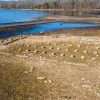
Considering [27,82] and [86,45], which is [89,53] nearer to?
[86,45]

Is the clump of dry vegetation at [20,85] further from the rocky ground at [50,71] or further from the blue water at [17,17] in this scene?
the blue water at [17,17]

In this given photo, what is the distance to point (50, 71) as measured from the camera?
11922mm

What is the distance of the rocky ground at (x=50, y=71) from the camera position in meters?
9.41

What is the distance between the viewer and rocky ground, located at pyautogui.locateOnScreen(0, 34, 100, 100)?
30.9ft

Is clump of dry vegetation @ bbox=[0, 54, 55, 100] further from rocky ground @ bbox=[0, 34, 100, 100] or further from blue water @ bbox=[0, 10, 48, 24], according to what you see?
blue water @ bbox=[0, 10, 48, 24]

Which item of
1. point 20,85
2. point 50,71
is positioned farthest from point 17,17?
point 20,85

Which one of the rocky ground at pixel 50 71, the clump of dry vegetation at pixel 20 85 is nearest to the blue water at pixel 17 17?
the rocky ground at pixel 50 71

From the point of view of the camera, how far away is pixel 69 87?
9945 millimetres

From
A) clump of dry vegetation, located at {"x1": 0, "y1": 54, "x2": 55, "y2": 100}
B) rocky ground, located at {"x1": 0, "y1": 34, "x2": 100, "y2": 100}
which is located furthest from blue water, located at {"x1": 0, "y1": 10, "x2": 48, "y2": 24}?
clump of dry vegetation, located at {"x1": 0, "y1": 54, "x2": 55, "y2": 100}

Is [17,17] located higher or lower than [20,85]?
lower

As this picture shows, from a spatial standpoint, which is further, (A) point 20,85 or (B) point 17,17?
(B) point 17,17

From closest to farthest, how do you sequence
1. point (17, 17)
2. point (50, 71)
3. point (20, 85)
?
point (20, 85) → point (50, 71) → point (17, 17)

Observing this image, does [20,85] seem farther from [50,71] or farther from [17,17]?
[17,17]

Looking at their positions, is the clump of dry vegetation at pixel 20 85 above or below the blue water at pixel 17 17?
above
